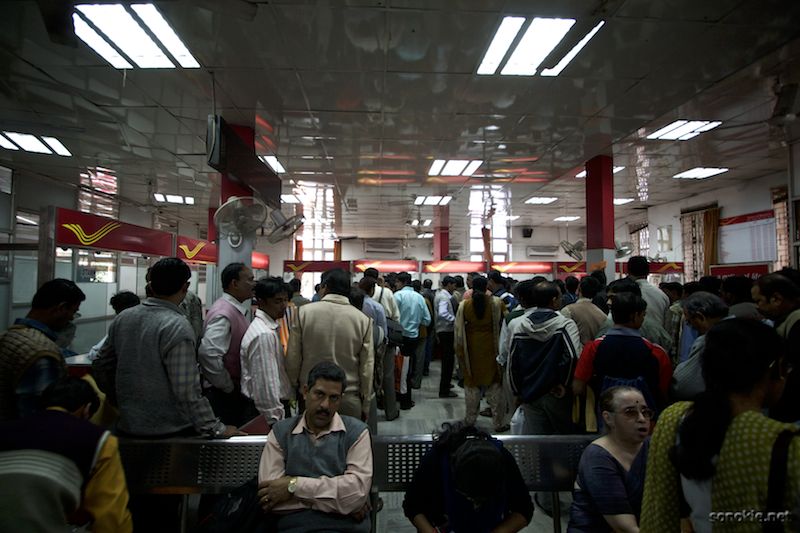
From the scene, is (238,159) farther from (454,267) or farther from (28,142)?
(454,267)

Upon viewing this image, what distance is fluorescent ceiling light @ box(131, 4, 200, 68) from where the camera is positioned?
3145 millimetres

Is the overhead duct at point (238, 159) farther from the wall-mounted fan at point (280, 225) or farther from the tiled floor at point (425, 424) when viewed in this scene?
the tiled floor at point (425, 424)

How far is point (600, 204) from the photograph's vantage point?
657 centimetres

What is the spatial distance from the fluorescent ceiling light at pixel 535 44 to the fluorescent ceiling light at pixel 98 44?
11.6 ft

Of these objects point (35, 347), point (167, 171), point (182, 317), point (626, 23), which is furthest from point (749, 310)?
point (167, 171)

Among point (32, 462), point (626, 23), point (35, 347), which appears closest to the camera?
point (32, 462)

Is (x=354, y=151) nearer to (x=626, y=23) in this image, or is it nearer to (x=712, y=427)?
(x=626, y=23)

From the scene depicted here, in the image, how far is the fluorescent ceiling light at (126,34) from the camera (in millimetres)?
3168

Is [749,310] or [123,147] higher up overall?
[123,147]

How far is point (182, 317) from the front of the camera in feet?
6.35

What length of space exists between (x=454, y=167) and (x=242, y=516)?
6668mm

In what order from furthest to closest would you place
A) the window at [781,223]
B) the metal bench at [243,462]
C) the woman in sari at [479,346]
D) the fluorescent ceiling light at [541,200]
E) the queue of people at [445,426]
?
1. the fluorescent ceiling light at [541,200]
2. the window at [781,223]
3. the woman in sari at [479,346]
4. the metal bench at [243,462]
5. the queue of people at [445,426]

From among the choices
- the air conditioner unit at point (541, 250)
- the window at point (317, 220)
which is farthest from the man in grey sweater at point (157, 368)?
the air conditioner unit at point (541, 250)

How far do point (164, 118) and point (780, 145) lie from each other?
9.03 metres
